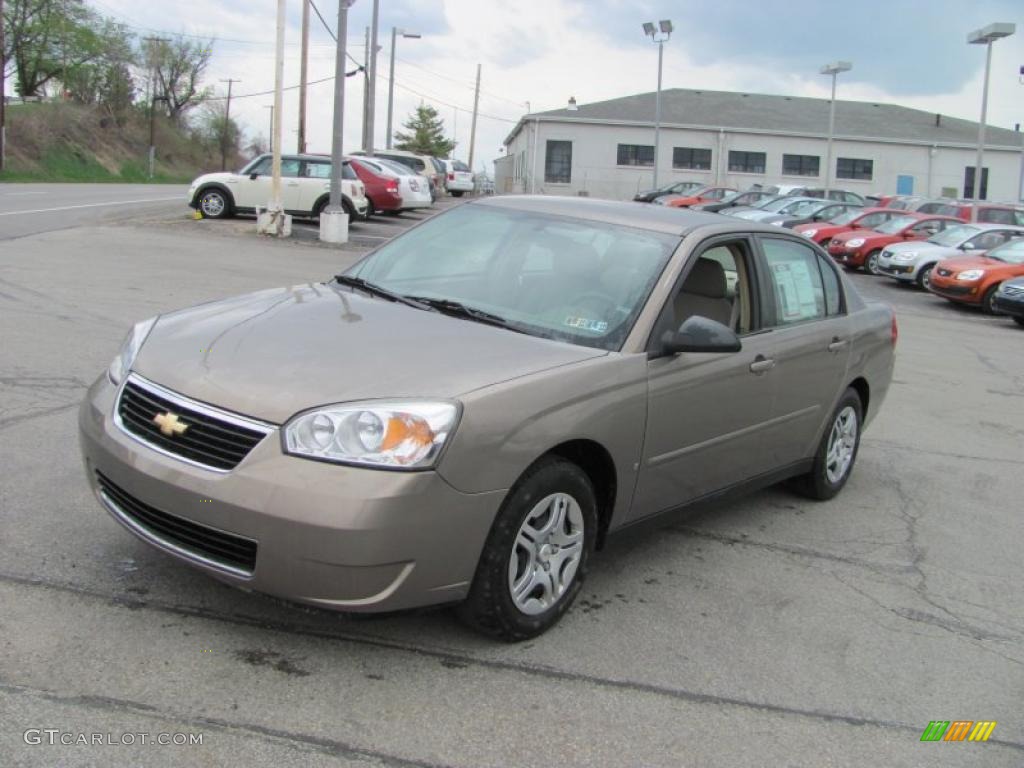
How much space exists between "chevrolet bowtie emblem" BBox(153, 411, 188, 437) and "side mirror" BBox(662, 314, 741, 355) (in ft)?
6.28

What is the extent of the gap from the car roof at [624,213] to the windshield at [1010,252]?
1576 cm

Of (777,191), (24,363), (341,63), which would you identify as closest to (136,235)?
(341,63)

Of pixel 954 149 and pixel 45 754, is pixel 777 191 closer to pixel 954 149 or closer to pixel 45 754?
pixel 954 149

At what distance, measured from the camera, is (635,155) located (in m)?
53.7

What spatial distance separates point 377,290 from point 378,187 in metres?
20.1

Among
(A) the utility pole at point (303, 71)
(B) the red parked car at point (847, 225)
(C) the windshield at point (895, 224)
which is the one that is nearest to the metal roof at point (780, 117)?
(A) the utility pole at point (303, 71)

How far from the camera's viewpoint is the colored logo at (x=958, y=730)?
3352 millimetres

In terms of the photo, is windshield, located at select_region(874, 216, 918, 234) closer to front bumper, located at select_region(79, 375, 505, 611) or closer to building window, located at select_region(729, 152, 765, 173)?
front bumper, located at select_region(79, 375, 505, 611)

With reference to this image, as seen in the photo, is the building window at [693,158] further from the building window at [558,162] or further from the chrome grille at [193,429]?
the chrome grille at [193,429]

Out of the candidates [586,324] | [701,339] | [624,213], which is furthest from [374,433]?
[624,213]

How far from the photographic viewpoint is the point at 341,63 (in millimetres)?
19484

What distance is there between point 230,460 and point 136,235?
16572mm

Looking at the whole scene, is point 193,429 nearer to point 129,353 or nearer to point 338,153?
point 129,353

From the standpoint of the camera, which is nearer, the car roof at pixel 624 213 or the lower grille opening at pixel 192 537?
the lower grille opening at pixel 192 537
